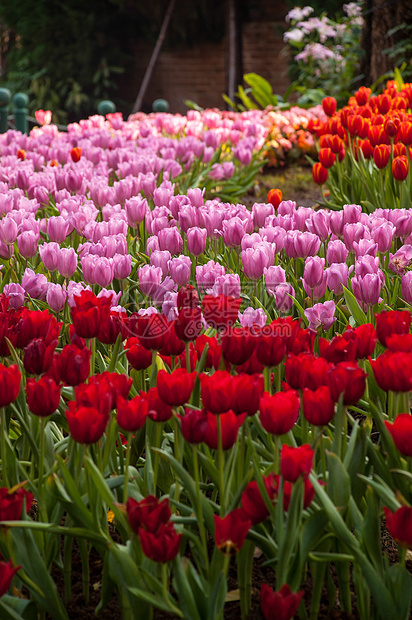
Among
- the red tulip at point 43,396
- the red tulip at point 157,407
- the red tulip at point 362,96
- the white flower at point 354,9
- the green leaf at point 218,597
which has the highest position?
the white flower at point 354,9

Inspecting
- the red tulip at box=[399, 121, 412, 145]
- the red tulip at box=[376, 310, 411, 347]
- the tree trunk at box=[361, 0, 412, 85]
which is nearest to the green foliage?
the tree trunk at box=[361, 0, 412, 85]

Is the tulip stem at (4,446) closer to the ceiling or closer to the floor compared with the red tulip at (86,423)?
closer to the floor

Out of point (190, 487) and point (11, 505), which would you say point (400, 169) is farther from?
point (11, 505)

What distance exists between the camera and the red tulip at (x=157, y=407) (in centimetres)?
131

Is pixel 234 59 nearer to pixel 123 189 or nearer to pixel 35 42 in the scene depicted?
pixel 35 42

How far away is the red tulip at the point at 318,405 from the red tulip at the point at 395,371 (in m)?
0.13

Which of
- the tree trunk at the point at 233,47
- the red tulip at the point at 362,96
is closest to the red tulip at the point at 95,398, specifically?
the red tulip at the point at 362,96

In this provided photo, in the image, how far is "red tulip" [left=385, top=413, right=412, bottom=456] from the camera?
3.74ft

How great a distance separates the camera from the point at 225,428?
1181mm

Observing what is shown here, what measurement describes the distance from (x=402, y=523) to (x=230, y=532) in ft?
0.88

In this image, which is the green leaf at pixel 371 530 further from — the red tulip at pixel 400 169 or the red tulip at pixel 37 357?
the red tulip at pixel 400 169

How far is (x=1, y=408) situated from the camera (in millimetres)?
1288

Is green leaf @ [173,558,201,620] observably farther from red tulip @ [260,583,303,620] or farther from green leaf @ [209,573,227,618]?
red tulip @ [260,583,303,620]

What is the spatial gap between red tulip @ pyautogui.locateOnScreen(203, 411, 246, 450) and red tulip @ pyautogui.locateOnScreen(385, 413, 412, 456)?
0.86 ft
